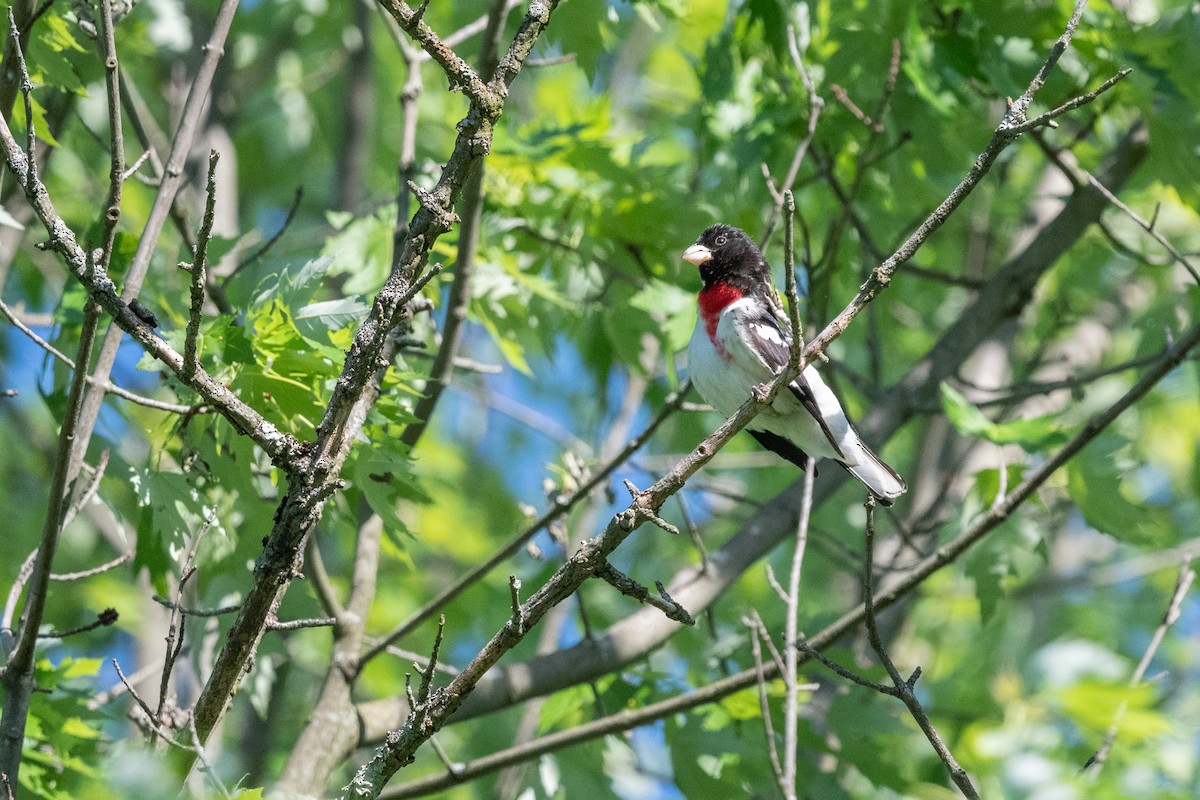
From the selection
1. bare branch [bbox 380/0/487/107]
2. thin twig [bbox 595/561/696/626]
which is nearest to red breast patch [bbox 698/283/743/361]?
thin twig [bbox 595/561/696/626]

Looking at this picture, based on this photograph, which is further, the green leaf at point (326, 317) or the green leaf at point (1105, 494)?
the green leaf at point (1105, 494)

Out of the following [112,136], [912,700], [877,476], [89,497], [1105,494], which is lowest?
[912,700]

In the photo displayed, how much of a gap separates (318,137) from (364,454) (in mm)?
6092

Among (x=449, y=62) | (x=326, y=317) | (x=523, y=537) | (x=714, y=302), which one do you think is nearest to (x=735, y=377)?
(x=714, y=302)

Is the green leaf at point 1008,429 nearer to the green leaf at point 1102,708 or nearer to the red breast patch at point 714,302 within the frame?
the red breast patch at point 714,302

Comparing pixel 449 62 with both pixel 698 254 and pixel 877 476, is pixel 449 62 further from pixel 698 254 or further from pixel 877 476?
pixel 877 476

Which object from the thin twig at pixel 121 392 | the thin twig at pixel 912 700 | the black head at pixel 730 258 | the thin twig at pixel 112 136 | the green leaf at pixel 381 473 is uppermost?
the black head at pixel 730 258

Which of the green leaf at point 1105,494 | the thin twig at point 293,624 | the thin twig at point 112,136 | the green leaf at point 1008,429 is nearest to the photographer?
the thin twig at point 293,624

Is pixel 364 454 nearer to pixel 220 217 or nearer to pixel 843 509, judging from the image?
pixel 220 217

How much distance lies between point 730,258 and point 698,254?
0.41 feet

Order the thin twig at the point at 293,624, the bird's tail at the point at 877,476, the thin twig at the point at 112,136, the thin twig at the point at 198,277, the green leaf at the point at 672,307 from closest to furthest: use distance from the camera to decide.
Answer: the thin twig at the point at 198,277 → the thin twig at the point at 293,624 → the thin twig at the point at 112,136 → the bird's tail at the point at 877,476 → the green leaf at the point at 672,307

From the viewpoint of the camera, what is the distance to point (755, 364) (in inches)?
164

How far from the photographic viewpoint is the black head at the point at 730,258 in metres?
4.43

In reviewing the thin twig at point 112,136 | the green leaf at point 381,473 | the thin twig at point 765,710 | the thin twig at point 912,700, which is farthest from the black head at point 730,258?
the thin twig at point 112,136
